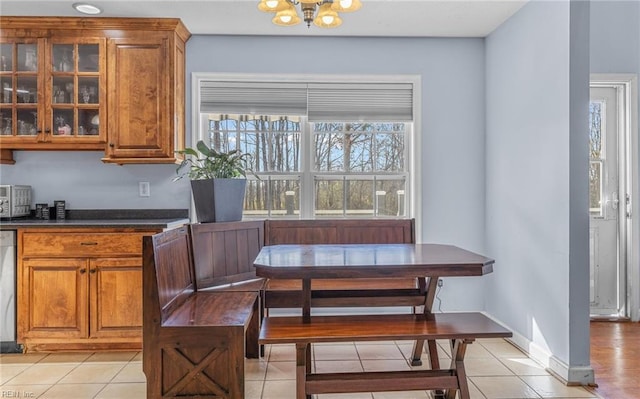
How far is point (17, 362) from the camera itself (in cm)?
291

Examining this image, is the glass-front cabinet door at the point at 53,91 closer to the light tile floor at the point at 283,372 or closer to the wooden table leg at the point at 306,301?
the light tile floor at the point at 283,372

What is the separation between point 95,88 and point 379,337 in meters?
2.87

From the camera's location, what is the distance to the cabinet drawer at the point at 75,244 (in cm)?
300

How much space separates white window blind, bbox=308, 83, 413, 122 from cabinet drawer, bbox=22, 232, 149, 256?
1.81 meters

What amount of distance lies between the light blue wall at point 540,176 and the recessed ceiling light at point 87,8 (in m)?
3.12

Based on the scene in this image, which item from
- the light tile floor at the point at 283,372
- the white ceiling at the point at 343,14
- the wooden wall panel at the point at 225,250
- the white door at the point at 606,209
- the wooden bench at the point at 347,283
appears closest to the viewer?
the light tile floor at the point at 283,372

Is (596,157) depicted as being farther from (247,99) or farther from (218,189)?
(218,189)

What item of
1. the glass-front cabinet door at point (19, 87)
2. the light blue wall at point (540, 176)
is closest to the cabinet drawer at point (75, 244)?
the glass-front cabinet door at point (19, 87)

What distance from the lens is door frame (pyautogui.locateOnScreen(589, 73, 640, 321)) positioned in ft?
12.3

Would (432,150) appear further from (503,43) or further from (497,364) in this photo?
(497,364)

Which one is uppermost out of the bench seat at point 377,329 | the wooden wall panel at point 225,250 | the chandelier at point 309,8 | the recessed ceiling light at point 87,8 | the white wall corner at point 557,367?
the recessed ceiling light at point 87,8

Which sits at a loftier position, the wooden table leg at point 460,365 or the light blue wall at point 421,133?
the light blue wall at point 421,133

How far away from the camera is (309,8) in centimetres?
206

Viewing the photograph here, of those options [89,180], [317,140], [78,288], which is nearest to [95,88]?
[89,180]
